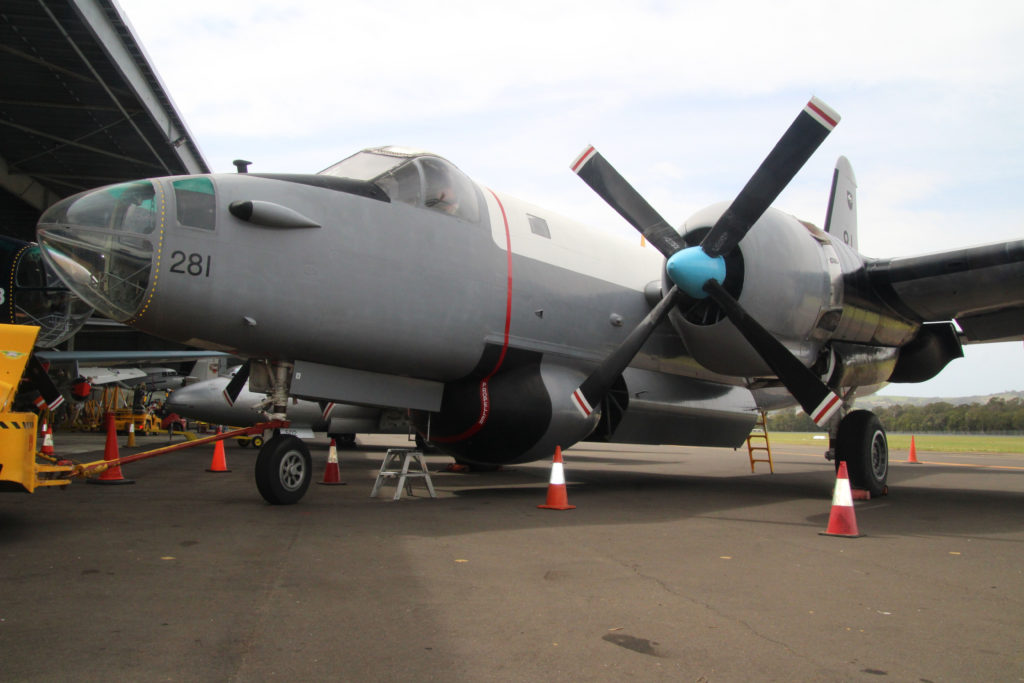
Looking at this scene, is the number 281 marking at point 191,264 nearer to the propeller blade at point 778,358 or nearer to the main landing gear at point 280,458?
the main landing gear at point 280,458

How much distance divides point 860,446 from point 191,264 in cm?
846

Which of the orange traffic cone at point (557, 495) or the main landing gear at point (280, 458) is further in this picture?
the orange traffic cone at point (557, 495)

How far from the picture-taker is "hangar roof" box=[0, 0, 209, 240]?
50.9 feet

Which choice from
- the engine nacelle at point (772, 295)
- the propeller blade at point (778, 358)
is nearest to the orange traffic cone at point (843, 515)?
the propeller blade at point (778, 358)

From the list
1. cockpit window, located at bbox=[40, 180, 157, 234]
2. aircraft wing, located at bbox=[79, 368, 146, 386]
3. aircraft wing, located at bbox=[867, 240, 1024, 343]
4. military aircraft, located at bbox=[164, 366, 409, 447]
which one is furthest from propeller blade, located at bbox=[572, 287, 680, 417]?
aircraft wing, located at bbox=[79, 368, 146, 386]

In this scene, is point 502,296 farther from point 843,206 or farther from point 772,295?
point 843,206

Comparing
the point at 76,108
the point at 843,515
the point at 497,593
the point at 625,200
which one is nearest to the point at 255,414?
the point at 76,108

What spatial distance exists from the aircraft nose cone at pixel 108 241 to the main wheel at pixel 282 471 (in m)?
2.02

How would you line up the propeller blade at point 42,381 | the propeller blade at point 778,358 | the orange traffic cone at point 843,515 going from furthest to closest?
1. the propeller blade at point 778,358
2. the propeller blade at point 42,381
3. the orange traffic cone at point 843,515

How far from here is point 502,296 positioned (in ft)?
31.6

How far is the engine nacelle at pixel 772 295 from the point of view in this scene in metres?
9.82

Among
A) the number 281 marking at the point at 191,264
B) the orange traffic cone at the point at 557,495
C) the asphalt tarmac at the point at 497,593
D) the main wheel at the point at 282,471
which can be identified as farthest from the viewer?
the orange traffic cone at the point at 557,495

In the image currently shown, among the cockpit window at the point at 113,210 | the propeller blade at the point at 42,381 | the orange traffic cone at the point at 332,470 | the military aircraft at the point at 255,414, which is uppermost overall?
the cockpit window at the point at 113,210

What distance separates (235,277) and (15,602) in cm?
401
